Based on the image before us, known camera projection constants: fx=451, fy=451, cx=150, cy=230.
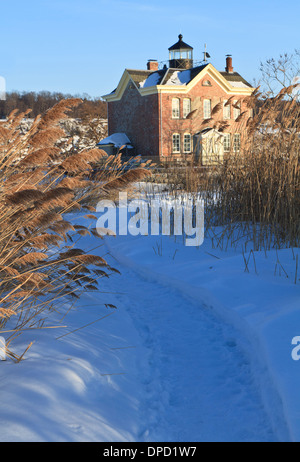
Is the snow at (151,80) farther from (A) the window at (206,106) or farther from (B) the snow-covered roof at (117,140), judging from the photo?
(B) the snow-covered roof at (117,140)

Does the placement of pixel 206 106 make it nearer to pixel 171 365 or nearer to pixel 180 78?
pixel 180 78

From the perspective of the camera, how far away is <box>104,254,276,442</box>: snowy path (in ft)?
7.11

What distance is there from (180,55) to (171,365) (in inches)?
1128

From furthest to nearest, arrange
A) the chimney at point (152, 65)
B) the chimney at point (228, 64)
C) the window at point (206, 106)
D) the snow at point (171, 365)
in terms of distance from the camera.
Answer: the chimney at point (228, 64) → the chimney at point (152, 65) → the window at point (206, 106) → the snow at point (171, 365)

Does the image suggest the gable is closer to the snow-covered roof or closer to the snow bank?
the snow-covered roof

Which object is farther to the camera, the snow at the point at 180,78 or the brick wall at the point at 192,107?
the snow at the point at 180,78

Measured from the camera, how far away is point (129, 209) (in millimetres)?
8086

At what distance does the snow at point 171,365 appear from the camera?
212cm

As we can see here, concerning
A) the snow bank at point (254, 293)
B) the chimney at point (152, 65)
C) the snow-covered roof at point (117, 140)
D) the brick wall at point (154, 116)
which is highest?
the chimney at point (152, 65)

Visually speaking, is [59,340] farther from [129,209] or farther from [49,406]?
[129,209]

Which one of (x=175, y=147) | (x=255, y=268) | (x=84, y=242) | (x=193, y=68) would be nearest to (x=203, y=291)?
(x=255, y=268)

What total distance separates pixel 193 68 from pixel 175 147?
5.12 metres

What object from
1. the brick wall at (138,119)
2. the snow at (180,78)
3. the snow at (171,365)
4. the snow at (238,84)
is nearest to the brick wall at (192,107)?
the brick wall at (138,119)

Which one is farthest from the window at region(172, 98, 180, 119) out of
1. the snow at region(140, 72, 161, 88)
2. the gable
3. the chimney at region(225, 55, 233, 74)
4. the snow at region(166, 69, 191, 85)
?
the chimney at region(225, 55, 233, 74)
